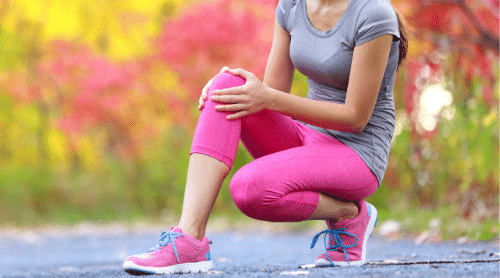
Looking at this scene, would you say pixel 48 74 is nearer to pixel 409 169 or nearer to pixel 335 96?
pixel 409 169

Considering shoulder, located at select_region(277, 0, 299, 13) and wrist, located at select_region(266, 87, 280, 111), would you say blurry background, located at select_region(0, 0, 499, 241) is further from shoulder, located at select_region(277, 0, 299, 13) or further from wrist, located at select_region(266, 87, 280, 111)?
wrist, located at select_region(266, 87, 280, 111)

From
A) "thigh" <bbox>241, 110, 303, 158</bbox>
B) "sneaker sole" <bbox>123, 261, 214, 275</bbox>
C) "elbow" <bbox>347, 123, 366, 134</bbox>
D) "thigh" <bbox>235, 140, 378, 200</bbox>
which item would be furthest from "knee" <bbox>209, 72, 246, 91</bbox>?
"sneaker sole" <bbox>123, 261, 214, 275</bbox>

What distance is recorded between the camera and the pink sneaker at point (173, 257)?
1399mm

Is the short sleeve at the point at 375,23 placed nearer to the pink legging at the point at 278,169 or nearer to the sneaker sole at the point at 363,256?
the pink legging at the point at 278,169

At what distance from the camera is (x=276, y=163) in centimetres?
152

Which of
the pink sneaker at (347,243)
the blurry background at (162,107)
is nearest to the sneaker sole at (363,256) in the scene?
the pink sneaker at (347,243)

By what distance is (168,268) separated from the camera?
143 cm

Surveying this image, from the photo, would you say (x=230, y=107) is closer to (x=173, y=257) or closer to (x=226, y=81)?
(x=226, y=81)

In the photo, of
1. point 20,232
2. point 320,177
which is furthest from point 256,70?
point 320,177

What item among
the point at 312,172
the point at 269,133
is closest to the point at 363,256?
the point at 312,172

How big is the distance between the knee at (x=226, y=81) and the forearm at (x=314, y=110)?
9cm

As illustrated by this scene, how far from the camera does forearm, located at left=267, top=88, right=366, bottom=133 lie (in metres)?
1.51

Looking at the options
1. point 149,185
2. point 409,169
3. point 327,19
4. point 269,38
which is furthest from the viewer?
point 149,185

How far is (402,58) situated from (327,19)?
0.84 feet
